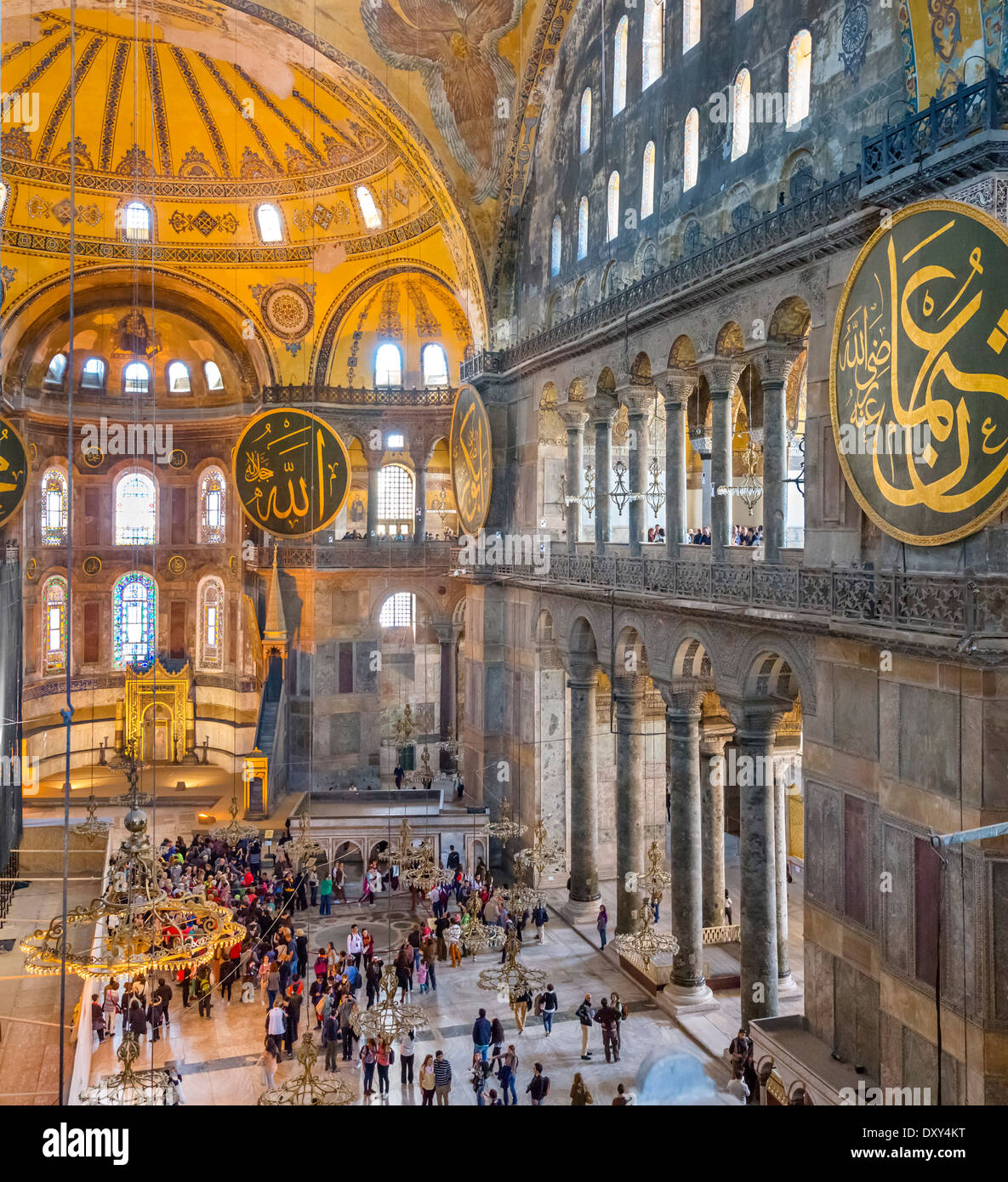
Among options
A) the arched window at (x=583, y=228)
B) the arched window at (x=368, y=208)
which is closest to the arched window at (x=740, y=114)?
the arched window at (x=583, y=228)

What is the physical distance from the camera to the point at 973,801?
736cm

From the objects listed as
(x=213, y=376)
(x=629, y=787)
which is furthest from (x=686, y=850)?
(x=213, y=376)

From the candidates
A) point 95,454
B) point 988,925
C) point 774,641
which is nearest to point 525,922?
point 774,641

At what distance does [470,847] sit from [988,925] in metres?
10.8

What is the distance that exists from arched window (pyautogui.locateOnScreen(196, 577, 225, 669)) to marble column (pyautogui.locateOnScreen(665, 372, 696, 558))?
1427 cm

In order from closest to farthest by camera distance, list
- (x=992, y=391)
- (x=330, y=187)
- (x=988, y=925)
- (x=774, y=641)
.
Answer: (x=992, y=391) → (x=988, y=925) → (x=774, y=641) → (x=330, y=187)

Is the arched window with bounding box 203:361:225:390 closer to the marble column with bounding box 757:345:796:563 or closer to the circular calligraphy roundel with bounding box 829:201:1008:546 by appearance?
the marble column with bounding box 757:345:796:563

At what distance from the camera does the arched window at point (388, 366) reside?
21.9m

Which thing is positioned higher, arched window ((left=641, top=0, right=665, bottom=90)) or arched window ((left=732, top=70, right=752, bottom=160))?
arched window ((left=641, top=0, right=665, bottom=90))

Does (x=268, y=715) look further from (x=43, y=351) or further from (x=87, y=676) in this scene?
(x=43, y=351)

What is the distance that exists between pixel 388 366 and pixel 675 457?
36.2 ft

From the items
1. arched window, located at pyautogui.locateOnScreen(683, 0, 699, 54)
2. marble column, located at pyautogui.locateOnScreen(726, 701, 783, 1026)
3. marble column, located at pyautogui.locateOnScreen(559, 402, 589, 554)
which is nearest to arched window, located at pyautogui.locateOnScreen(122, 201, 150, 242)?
marble column, located at pyautogui.locateOnScreen(559, 402, 589, 554)

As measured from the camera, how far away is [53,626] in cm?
2316

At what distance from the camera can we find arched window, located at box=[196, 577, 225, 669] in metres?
23.9
